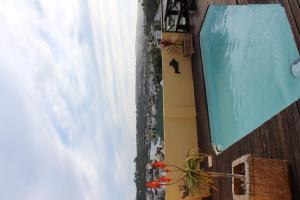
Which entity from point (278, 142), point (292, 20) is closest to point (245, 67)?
point (292, 20)

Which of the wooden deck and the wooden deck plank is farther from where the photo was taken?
the wooden deck plank

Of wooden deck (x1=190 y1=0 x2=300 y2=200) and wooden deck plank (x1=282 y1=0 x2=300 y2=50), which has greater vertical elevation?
wooden deck plank (x1=282 y1=0 x2=300 y2=50)

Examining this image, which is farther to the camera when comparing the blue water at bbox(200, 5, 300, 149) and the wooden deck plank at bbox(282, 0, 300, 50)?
the blue water at bbox(200, 5, 300, 149)

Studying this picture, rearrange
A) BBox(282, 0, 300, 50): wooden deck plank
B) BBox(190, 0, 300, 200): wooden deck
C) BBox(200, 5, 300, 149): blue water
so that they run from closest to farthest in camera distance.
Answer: BBox(190, 0, 300, 200): wooden deck < BBox(282, 0, 300, 50): wooden deck plank < BBox(200, 5, 300, 149): blue water

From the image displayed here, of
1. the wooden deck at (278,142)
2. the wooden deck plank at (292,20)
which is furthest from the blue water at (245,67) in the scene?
the wooden deck at (278,142)

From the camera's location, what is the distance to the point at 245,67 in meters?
5.89

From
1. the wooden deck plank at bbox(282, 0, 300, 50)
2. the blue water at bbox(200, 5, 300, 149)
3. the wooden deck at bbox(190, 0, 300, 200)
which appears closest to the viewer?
the wooden deck at bbox(190, 0, 300, 200)

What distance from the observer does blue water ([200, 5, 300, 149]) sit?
14.5 feet

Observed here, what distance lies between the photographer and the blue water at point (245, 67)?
4.41 metres

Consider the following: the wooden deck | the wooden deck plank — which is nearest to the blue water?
the wooden deck plank

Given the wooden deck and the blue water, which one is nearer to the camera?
the wooden deck

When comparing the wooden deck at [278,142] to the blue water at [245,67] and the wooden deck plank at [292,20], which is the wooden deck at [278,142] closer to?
the wooden deck plank at [292,20]

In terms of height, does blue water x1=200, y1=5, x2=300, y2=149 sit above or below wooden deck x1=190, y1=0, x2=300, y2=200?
above

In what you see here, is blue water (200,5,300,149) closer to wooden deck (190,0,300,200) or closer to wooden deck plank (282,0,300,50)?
wooden deck plank (282,0,300,50)
